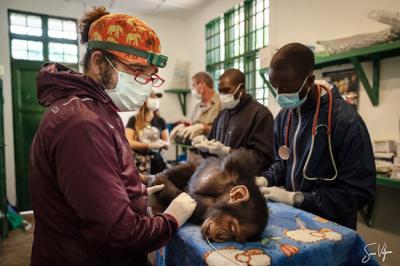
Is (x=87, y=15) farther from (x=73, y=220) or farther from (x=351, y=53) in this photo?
(x=351, y=53)

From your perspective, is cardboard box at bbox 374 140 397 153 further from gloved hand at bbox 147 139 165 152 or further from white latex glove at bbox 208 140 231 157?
gloved hand at bbox 147 139 165 152

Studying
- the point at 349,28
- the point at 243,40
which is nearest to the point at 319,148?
the point at 349,28

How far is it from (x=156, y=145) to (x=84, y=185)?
2.41 metres

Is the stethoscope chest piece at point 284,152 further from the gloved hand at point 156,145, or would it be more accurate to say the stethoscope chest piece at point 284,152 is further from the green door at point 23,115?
the green door at point 23,115

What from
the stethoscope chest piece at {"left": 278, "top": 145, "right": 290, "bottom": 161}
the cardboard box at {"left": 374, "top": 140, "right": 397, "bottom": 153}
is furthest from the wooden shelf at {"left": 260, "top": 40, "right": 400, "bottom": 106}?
the stethoscope chest piece at {"left": 278, "top": 145, "right": 290, "bottom": 161}

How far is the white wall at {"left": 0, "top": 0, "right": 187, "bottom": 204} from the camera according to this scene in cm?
427

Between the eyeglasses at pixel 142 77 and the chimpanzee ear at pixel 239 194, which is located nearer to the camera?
the eyeglasses at pixel 142 77

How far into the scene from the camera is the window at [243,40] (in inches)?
145

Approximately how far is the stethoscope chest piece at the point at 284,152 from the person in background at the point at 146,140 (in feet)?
5.84

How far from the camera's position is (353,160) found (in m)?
1.33

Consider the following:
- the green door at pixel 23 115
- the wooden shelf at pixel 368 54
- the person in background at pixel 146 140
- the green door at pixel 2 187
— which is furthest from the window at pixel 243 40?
the green door at pixel 2 187

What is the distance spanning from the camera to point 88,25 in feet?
3.51

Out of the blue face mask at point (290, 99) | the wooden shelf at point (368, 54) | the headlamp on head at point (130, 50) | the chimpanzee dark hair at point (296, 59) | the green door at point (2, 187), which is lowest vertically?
the green door at point (2, 187)

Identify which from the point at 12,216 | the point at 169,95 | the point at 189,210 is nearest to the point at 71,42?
the point at 169,95
